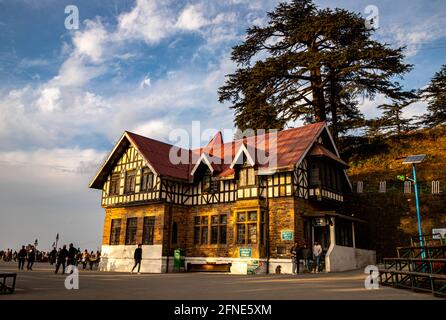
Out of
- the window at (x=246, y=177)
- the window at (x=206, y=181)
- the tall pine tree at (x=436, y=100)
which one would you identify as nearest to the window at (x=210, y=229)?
the window at (x=206, y=181)

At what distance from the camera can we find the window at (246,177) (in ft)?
78.1

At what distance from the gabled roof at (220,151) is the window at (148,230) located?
346cm

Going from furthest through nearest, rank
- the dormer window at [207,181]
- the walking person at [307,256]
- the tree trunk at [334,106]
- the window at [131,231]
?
the tree trunk at [334,106]
the window at [131,231]
the dormer window at [207,181]
the walking person at [307,256]

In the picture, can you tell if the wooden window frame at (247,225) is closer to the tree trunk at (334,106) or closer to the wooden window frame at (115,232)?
the wooden window frame at (115,232)

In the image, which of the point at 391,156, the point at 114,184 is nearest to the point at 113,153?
the point at 114,184

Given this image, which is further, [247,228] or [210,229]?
[210,229]

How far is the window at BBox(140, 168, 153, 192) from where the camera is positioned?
1049 inches

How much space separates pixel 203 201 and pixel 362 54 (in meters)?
15.9

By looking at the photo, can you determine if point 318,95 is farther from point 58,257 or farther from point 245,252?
point 58,257

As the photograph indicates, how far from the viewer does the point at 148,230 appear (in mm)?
26203


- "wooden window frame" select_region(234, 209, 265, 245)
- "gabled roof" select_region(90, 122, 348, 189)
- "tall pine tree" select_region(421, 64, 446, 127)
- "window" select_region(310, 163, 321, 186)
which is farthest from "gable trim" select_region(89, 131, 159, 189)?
"tall pine tree" select_region(421, 64, 446, 127)

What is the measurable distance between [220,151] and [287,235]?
9895mm
